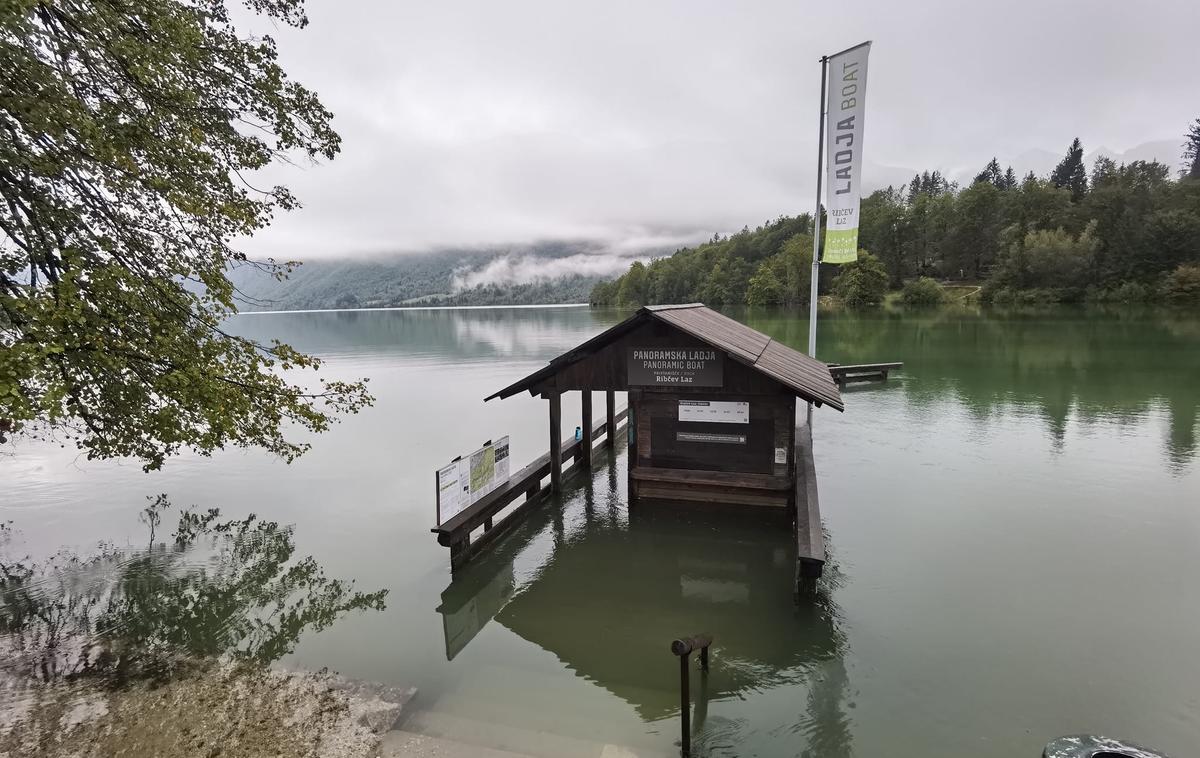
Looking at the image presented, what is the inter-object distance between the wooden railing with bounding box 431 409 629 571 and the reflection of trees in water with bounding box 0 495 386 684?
138 centimetres

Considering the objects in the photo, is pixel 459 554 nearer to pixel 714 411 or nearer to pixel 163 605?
pixel 163 605

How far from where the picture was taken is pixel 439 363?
42.8m

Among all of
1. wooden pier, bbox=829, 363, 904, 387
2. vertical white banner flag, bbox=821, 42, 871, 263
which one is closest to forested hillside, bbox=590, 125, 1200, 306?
wooden pier, bbox=829, 363, 904, 387

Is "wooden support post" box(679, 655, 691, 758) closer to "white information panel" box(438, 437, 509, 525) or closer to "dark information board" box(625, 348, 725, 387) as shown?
"white information panel" box(438, 437, 509, 525)

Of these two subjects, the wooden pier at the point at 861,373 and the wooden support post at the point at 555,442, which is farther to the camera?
the wooden pier at the point at 861,373

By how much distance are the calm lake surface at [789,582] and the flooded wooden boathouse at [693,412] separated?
72 cm

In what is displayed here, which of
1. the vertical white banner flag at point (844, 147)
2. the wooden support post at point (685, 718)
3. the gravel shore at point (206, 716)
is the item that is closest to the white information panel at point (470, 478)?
the gravel shore at point (206, 716)

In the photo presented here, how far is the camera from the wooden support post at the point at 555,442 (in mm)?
13055

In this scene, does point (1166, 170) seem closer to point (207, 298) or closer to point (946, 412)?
point (946, 412)

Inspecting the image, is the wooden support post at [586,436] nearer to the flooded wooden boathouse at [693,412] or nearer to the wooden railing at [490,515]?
the wooden railing at [490,515]

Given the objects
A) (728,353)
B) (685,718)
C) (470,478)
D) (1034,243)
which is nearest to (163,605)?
(470,478)

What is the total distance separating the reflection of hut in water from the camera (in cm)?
737

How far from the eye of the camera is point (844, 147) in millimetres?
19078

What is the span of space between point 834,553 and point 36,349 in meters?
10.8
